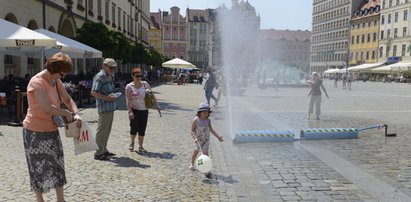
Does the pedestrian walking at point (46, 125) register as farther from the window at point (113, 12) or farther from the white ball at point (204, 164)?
the window at point (113, 12)

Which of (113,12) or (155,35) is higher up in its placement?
(155,35)

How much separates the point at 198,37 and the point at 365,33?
44330 mm

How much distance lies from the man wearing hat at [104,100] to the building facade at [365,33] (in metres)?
87.2

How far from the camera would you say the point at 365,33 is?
9138 cm

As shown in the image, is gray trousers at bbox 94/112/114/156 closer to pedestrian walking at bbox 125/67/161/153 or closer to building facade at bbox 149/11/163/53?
pedestrian walking at bbox 125/67/161/153

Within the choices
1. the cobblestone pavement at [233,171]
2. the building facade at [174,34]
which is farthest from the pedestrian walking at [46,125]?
the building facade at [174,34]

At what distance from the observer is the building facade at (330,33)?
330 feet

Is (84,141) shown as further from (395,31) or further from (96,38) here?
(395,31)

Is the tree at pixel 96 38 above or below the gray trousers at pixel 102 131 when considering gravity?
above

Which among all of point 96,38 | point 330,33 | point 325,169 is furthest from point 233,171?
point 330,33

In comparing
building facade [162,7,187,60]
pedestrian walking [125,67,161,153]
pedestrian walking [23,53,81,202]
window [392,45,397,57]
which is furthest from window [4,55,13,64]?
building facade [162,7,187,60]

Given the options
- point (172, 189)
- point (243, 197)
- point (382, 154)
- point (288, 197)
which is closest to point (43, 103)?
point (172, 189)

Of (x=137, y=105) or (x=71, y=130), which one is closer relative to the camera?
(x=71, y=130)

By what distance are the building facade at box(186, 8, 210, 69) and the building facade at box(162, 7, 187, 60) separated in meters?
1.68
